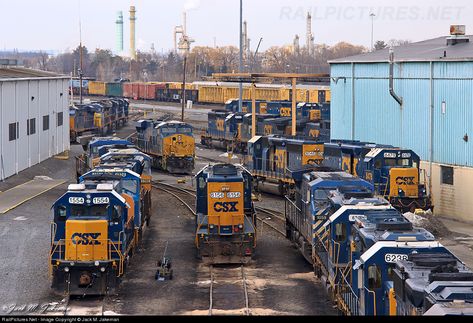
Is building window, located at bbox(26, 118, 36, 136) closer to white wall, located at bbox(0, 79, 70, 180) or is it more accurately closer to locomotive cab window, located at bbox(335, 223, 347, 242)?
white wall, located at bbox(0, 79, 70, 180)

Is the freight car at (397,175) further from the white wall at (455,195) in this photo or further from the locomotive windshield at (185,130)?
the locomotive windshield at (185,130)

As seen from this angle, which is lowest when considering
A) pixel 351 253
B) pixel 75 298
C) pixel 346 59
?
pixel 75 298

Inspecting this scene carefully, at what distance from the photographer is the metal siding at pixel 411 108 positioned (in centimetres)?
3512

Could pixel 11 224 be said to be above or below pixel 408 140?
below

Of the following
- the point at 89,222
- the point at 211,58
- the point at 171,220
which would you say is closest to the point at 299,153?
the point at 171,220

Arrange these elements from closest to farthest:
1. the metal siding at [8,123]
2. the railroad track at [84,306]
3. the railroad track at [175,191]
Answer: the railroad track at [84,306], the railroad track at [175,191], the metal siding at [8,123]

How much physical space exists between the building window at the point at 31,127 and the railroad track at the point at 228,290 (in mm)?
26761

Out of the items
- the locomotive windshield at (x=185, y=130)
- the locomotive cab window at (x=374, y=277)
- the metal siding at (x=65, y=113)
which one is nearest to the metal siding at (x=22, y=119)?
the locomotive windshield at (x=185, y=130)

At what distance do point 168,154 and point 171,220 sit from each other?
15853 mm

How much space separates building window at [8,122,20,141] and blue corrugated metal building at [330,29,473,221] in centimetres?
1873

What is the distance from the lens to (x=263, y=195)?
1644 inches

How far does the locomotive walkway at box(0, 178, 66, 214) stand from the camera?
3597 cm

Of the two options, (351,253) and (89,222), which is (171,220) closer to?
(89,222)

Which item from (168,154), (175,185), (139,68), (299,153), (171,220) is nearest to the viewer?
(171,220)
